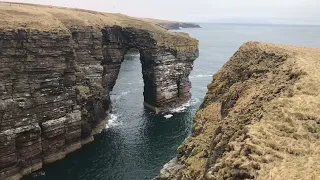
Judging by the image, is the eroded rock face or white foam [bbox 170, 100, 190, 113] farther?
white foam [bbox 170, 100, 190, 113]

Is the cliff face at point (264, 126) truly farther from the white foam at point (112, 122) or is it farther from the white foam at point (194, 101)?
the white foam at point (194, 101)

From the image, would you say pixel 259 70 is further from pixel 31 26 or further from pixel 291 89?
pixel 31 26

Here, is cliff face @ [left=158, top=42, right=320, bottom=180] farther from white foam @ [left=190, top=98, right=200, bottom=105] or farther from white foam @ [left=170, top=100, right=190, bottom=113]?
white foam @ [left=190, top=98, right=200, bottom=105]

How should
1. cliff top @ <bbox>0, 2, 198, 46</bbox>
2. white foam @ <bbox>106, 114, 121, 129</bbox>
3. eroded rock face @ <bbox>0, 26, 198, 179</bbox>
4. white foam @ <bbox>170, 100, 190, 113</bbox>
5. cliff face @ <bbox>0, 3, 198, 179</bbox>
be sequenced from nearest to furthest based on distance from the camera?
1. eroded rock face @ <bbox>0, 26, 198, 179</bbox>
2. cliff face @ <bbox>0, 3, 198, 179</bbox>
3. cliff top @ <bbox>0, 2, 198, 46</bbox>
4. white foam @ <bbox>106, 114, 121, 129</bbox>
5. white foam @ <bbox>170, 100, 190, 113</bbox>

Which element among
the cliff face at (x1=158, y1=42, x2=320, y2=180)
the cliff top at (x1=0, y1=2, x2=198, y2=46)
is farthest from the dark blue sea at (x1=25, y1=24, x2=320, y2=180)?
the cliff face at (x1=158, y1=42, x2=320, y2=180)

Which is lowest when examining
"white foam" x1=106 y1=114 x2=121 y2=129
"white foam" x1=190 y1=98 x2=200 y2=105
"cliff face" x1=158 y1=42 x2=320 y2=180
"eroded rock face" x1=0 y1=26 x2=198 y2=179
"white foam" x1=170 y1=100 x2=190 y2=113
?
"white foam" x1=106 y1=114 x2=121 y2=129

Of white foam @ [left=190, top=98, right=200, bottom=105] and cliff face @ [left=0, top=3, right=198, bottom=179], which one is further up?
cliff face @ [left=0, top=3, right=198, bottom=179]

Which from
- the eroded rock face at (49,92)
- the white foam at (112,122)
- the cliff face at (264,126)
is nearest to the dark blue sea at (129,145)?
the white foam at (112,122)
